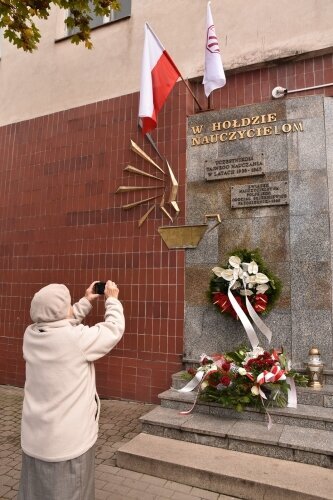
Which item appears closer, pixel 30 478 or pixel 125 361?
pixel 30 478

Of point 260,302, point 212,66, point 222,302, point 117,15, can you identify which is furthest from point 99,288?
point 117,15

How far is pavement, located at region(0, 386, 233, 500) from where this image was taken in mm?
3506

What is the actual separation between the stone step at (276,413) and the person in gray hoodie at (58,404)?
2.32 m

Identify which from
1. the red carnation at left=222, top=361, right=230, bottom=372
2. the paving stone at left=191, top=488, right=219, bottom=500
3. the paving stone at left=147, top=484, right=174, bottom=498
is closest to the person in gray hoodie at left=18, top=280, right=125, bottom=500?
the paving stone at left=147, top=484, right=174, bottom=498

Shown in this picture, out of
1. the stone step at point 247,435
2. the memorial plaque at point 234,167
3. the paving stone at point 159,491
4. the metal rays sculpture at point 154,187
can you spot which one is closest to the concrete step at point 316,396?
the stone step at point 247,435

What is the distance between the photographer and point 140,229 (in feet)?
21.1

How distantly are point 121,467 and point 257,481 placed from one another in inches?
51.8

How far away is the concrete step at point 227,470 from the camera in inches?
132

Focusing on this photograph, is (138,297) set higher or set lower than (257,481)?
higher

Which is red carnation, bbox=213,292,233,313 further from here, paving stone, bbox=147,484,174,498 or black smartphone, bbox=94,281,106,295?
black smartphone, bbox=94,281,106,295

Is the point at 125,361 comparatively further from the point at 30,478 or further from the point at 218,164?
the point at 30,478

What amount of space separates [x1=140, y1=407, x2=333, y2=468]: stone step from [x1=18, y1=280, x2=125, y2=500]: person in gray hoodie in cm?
190

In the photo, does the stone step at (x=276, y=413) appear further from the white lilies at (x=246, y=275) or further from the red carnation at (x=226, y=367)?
the white lilies at (x=246, y=275)

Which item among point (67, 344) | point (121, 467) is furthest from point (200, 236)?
point (67, 344)
